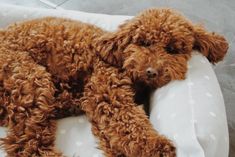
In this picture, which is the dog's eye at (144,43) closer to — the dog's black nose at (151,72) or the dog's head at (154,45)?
the dog's head at (154,45)

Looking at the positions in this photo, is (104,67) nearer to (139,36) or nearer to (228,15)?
(139,36)

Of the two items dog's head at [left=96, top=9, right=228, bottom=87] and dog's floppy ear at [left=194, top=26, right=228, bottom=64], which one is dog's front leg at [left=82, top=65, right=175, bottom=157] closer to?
dog's head at [left=96, top=9, right=228, bottom=87]

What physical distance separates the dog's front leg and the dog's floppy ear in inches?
12.5

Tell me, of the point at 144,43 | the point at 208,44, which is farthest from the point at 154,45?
the point at 208,44

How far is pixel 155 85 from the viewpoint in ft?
5.38

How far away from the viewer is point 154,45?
158 centimetres

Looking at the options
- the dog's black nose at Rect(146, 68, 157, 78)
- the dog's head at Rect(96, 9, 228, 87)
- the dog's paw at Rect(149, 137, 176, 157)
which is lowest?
the dog's paw at Rect(149, 137, 176, 157)

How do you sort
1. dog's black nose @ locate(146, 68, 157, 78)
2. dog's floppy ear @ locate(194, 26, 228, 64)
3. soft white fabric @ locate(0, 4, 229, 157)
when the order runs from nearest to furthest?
1. soft white fabric @ locate(0, 4, 229, 157)
2. dog's black nose @ locate(146, 68, 157, 78)
3. dog's floppy ear @ locate(194, 26, 228, 64)

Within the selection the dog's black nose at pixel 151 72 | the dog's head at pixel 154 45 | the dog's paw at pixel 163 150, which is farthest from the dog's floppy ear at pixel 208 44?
the dog's paw at pixel 163 150

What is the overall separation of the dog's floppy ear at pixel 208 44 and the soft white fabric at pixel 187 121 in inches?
1.4

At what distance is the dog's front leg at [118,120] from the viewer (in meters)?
1.45

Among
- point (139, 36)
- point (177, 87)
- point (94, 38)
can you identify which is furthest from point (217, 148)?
point (94, 38)

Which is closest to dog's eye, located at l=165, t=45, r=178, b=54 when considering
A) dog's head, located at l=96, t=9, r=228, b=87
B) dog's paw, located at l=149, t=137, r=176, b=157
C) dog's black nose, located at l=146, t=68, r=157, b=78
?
dog's head, located at l=96, t=9, r=228, b=87

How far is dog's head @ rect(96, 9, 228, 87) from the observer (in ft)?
5.12
